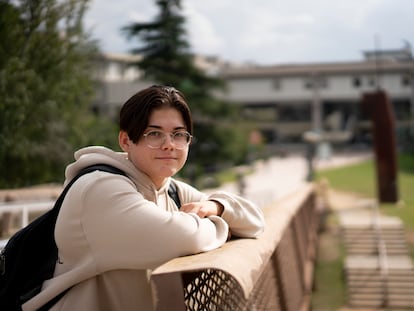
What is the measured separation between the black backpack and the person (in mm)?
41

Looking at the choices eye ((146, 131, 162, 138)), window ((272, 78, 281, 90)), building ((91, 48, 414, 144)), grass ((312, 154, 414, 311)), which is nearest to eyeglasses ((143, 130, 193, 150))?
eye ((146, 131, 162, 138))

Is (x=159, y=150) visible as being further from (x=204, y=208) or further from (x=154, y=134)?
(x=204, y=208)

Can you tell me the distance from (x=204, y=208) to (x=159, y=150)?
26cm

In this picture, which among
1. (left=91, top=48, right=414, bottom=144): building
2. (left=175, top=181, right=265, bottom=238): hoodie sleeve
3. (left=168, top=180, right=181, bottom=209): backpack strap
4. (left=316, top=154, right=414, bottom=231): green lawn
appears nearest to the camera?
(left=175, top=181, right=265, bottom=238): hoodie sleeve

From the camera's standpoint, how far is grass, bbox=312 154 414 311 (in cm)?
1348

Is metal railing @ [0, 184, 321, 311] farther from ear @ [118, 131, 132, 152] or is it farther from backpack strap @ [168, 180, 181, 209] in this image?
ear @ [118, 131, 132, 152]

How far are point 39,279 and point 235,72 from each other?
5505cm

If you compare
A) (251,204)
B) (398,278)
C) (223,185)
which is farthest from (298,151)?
(251,204)

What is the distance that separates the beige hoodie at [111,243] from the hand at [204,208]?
0.55 feet

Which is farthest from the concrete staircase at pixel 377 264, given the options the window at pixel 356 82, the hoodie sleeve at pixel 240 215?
the window at pixel 356 82

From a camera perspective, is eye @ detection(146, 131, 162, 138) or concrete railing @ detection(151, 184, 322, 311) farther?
eye @ detection(146, 131, 162, 138)

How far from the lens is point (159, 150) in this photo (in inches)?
76.3

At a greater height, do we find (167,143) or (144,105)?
(144,105)

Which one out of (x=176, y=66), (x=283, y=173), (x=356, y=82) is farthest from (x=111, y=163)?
(x=356, y=82)
